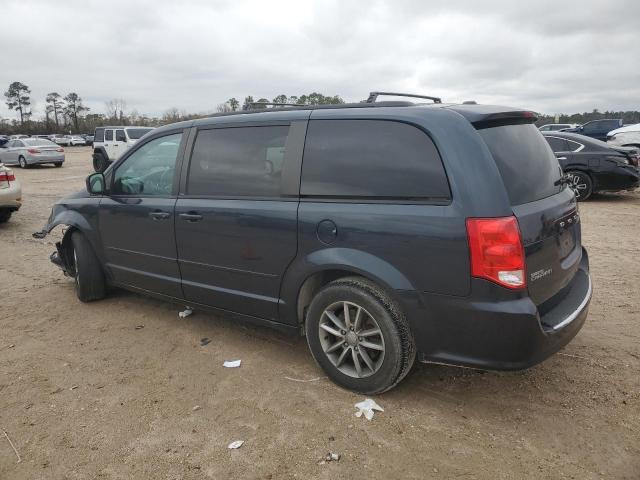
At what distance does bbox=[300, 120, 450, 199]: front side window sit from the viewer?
2.76 metres

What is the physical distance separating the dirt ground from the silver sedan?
21.7 m

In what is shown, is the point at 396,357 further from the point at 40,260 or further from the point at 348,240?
the point at 40,260

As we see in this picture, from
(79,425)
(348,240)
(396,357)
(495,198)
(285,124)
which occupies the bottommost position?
(79,425)


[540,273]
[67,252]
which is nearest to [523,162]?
[540,273]

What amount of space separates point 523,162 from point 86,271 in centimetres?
400

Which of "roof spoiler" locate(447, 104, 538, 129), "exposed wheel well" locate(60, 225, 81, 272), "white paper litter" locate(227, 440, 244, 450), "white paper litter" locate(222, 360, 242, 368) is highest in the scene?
"roof spoiler" locate(447, 104, 538, 129)

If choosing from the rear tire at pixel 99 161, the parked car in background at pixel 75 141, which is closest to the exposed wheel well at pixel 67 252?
the rear tire at pixel 99 161

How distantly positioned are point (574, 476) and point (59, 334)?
3913mm

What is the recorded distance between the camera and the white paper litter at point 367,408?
2.93m

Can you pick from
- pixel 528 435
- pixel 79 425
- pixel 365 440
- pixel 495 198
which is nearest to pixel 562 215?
pixel 495 198

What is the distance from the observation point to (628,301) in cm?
465

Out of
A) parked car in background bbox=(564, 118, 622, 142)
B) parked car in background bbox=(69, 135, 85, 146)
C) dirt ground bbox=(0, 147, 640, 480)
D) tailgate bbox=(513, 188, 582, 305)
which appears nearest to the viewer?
dirt ground bbox=(0, 147, 640, 480)

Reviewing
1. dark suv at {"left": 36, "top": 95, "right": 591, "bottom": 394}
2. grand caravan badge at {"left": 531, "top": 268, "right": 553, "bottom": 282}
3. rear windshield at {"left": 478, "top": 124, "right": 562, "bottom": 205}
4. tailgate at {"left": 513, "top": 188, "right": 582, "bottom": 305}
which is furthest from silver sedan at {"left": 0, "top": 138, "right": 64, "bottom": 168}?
grand caravan badge at {"left": 531, "top": 268, "right": 553, "bottom": 282}

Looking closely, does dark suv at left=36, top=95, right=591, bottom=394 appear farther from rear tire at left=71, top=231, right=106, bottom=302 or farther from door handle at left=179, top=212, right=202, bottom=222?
rear tire at left=71, top=231, right=106, bottom=302
